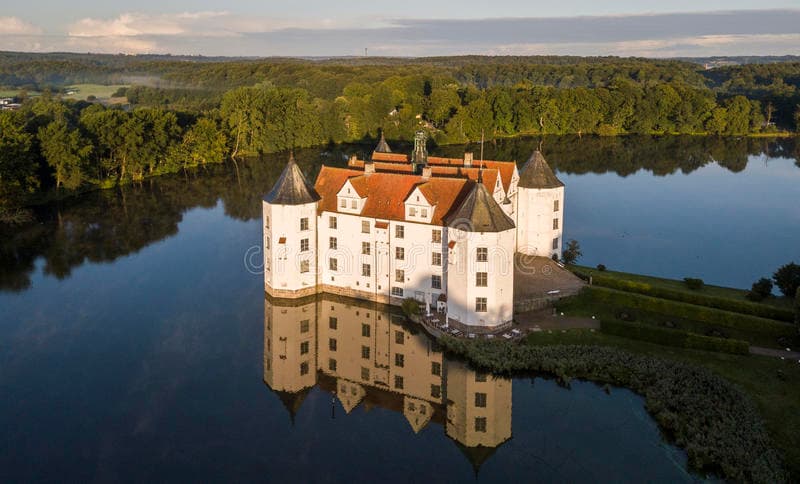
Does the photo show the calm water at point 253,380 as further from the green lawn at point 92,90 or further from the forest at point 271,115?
the green lawn at point 92,90

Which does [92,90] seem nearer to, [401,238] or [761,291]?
[401,238]

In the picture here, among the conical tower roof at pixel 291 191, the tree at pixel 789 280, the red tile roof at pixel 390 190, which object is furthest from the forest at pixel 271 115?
the tree at pixel 789 280

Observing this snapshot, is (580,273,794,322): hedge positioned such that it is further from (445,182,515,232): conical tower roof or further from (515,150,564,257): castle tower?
(445,182,515,232): conical tower roof

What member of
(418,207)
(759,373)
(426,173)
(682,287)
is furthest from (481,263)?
(759,373)

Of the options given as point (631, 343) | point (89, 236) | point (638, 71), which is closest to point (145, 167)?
point (89, 236)

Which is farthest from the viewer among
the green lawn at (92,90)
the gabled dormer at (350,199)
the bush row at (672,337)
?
the green lawn at (92,90)

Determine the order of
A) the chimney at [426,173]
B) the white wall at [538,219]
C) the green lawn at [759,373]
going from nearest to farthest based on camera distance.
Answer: the green lawn at [759,373], the chimney at [426,173], the white wall at [538,219]

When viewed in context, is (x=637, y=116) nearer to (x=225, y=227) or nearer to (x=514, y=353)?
(x=225, y=227)
